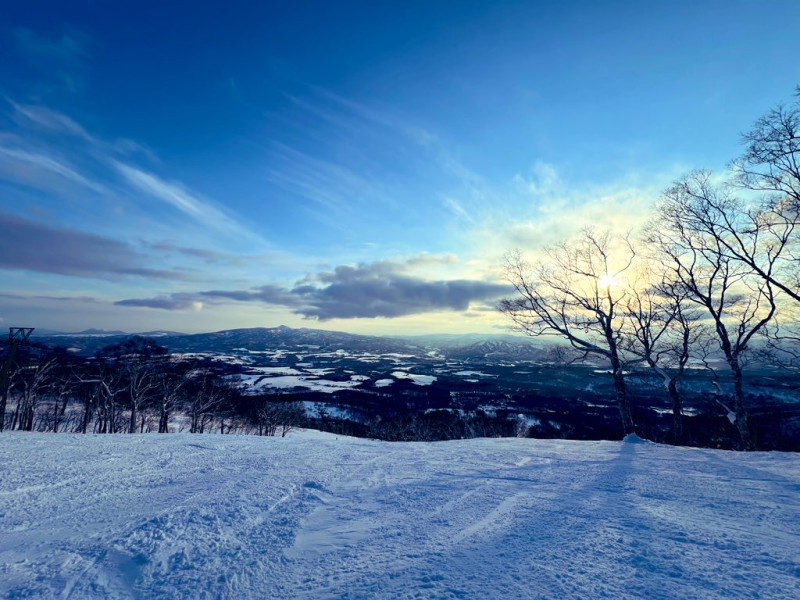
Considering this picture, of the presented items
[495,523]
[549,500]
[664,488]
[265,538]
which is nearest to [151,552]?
[265,538]

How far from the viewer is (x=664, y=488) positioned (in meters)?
4.52

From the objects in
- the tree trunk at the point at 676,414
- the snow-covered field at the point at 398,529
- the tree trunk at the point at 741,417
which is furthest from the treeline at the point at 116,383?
the tree trunk at the point at 741,417

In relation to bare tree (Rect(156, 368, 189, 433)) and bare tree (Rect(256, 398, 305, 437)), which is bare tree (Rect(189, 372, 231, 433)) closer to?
bare tree (Rect(156, 368, 189, 433))

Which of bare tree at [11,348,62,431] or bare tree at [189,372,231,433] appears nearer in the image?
bare tree at [11,348,62,431]

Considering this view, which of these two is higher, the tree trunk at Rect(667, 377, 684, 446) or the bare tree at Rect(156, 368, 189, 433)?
the tree trunk at Rect(667, 377, 684, 446)

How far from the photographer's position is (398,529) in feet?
10.8

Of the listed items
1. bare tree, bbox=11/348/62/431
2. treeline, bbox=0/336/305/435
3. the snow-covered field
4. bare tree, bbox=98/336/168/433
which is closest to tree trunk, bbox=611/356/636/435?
the snow-covered field

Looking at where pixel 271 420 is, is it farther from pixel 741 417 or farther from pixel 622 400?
pixel 741 417

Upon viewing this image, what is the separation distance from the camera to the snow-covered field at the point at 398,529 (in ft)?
7.71

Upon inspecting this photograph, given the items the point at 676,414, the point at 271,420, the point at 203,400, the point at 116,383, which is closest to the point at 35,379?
the point at 116,383

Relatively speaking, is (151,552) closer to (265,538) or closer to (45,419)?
(265,538)

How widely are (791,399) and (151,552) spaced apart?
160753 millimetres

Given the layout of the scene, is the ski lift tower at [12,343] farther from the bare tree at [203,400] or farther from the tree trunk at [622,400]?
the tree trunk at [622,400]

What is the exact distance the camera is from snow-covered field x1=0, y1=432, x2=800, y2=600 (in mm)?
2350
